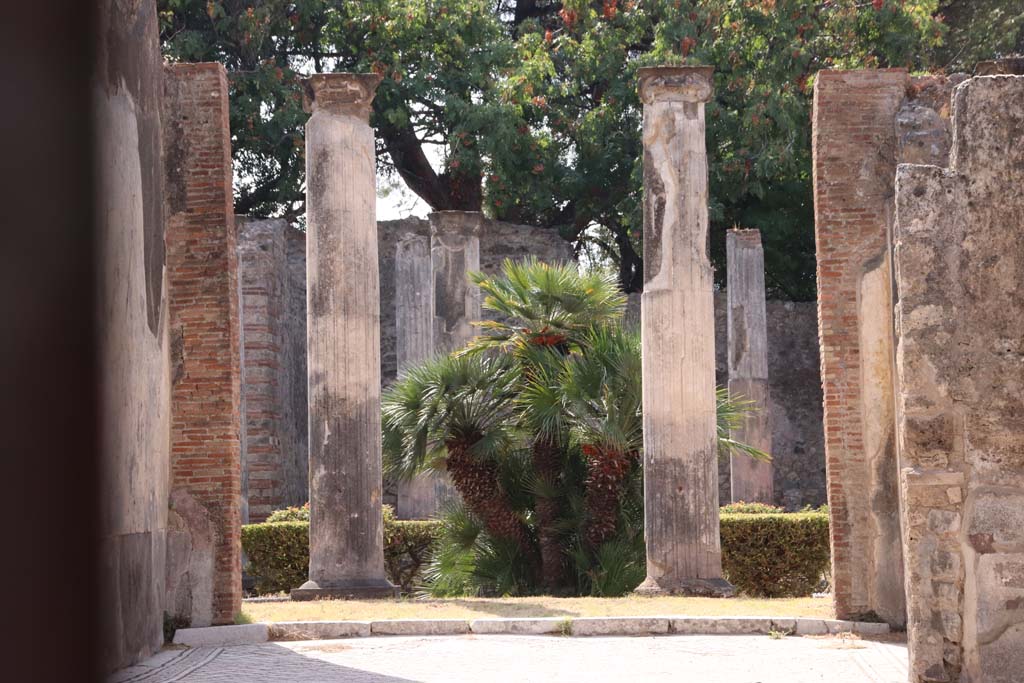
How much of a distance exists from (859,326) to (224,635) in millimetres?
4094

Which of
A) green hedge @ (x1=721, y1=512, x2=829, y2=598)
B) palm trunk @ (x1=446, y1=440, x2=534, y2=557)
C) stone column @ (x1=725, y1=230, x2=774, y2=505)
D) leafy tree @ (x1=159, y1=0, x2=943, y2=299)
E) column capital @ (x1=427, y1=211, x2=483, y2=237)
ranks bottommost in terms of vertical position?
green hedge @ (x1=721, y1=512, x2=829, y2=598)

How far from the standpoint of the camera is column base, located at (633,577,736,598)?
11.2 meters

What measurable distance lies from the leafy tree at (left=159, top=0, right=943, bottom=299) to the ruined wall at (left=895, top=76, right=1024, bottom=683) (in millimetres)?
16008

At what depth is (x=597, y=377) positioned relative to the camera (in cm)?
1244

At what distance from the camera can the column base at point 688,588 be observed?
36.7ft

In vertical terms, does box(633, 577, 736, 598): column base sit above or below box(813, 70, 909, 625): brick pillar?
below

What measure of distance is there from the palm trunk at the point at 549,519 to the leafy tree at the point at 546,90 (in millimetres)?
9887

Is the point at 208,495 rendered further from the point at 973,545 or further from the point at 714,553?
the point at 973,545

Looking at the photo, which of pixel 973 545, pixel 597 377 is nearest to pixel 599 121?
pixel 597 377

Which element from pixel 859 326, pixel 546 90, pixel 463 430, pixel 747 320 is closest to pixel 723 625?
pixel 859 326

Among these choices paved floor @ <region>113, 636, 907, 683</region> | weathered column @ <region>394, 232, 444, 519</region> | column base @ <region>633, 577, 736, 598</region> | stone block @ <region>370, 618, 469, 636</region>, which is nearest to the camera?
paved floor @ <region>113, 636, 907, 683</region>

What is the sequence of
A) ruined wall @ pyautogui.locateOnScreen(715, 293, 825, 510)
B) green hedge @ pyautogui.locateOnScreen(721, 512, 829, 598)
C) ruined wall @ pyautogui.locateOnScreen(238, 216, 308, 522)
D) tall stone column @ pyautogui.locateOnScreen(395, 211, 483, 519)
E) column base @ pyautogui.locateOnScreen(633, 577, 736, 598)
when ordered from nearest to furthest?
column base @ pyautogui.locateOnScreen(633, 577, 736, 598), green hedge @ pyautogui.locateOnScreen(721, 512, 829, 598), tall stone column @ pyautogui.locateOnScreen(395, 211, 483, 519), ruined wall @ pyautogui.locateOnScreen(238, 216, 308, 522), ruined wall @ pyautogui.locateOnScreen(715, 293, 825, 510)

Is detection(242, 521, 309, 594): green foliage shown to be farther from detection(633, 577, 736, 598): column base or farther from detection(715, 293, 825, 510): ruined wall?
detection(715, 293, 825, 510): ruined wall

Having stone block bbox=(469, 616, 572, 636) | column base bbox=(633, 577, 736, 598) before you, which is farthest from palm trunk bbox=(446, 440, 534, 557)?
stone block bbox=(469, 616, 572, 636)
